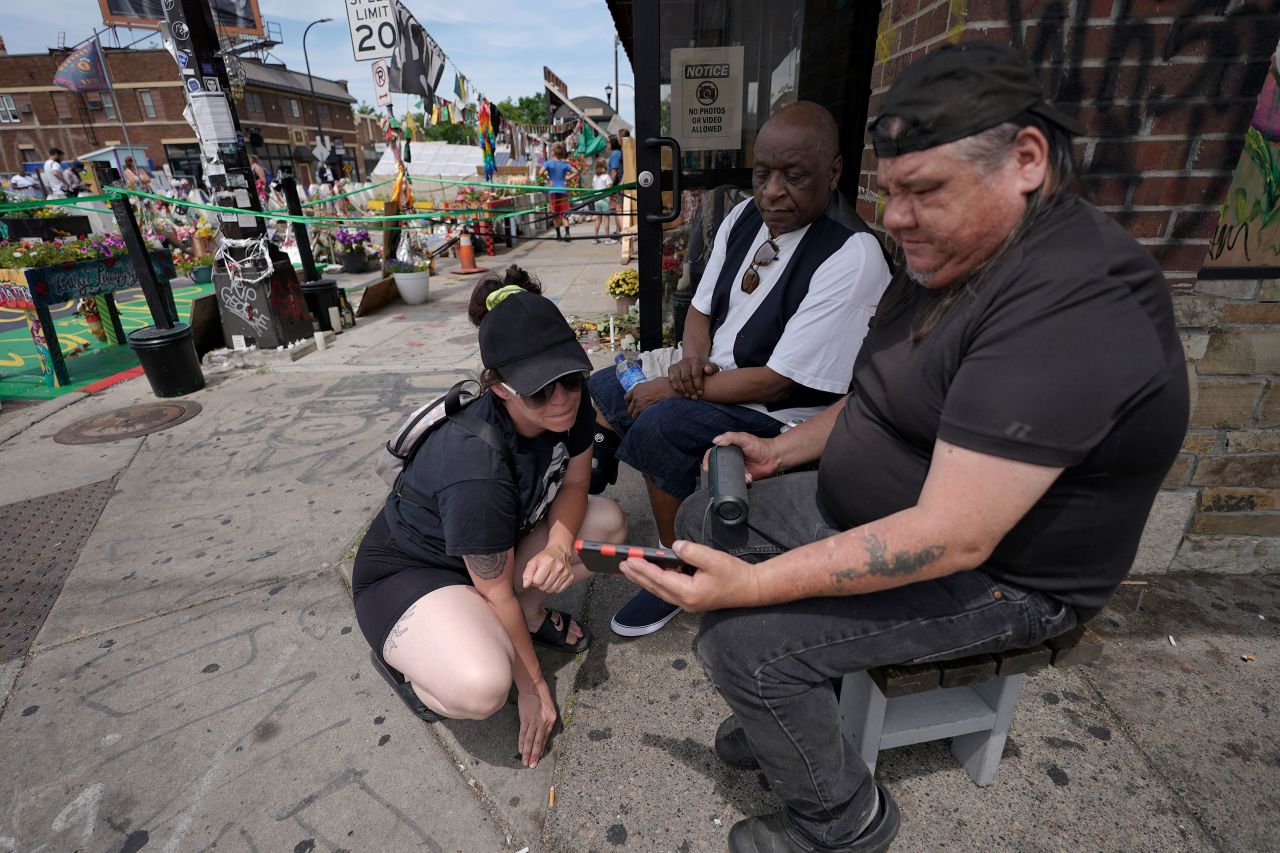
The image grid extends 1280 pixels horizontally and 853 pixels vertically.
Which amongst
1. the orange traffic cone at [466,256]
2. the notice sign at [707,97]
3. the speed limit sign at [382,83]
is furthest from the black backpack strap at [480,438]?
the orange traffic cone at [466,256]

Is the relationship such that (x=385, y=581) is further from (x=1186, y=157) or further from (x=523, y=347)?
(x=1186, y=157)

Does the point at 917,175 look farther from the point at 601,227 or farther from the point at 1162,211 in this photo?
the point at 601,227

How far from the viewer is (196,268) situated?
10.5 m

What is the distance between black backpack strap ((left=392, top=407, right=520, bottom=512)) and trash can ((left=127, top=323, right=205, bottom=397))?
4.37m

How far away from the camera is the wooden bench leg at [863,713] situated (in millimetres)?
1530

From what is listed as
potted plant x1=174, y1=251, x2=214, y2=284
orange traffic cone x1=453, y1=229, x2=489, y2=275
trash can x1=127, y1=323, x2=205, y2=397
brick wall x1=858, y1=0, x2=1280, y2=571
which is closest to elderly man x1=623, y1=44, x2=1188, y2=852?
brick wall x1=858, y1=0, x2=1280, y2=571

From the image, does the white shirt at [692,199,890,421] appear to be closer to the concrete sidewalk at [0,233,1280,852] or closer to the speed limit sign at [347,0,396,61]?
the concrete sidewalk at [0,233,1280,852]

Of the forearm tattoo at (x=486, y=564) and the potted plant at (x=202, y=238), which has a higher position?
the potted plant at (x=202, y=238)

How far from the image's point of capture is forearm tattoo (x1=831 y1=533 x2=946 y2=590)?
1.12 m

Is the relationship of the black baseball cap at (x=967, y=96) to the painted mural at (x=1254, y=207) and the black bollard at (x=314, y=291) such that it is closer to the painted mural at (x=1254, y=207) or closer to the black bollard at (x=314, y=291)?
the painted mural at (x=1254, y=207)

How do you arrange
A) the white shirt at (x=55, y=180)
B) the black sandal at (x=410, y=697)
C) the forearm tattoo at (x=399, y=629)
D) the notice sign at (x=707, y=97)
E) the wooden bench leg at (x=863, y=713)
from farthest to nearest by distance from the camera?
the white shirt at (x=55, y=180) < the notice sign at (x=707, y=97) < the black sandal at (x=410, y=697) < the forearm tattoo at (x=399, y=629) < the wooden bench leg at (x=863, y=713)

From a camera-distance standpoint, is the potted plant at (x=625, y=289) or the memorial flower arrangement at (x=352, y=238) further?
the memorial flower arrangement at (x=352, y=238)

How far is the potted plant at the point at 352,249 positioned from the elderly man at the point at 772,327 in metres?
10.4

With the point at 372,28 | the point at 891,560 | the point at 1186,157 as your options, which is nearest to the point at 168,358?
the point at 372,28
